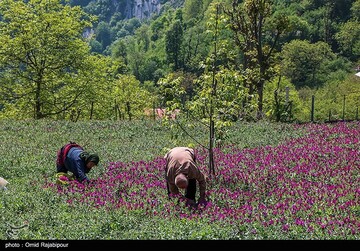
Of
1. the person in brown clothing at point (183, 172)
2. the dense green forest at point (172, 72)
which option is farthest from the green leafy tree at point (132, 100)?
the person in brown clothing at point (183, 172)

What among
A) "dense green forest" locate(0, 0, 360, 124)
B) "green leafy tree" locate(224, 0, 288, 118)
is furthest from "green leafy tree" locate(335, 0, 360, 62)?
"green leafy tree" locate(224, 0, 288, 118)

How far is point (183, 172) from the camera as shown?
966 centimetres

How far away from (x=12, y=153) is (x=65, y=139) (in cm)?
418

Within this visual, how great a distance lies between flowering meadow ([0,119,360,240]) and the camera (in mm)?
8062

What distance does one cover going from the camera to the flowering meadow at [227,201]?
8.06 metres

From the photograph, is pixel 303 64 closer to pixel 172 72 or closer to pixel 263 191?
pixel 172 72

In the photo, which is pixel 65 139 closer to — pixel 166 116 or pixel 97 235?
pixel 166 116

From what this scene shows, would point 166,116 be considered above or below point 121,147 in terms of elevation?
above

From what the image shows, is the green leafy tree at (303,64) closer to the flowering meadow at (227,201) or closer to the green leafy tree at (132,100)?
the green leafy tree at (132,100)

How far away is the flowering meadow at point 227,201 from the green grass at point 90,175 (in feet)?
0.10

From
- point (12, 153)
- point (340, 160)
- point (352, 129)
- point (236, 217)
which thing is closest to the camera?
point (236, 217)

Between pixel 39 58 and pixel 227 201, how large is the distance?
31.1 meters

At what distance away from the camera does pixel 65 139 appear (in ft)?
70.5

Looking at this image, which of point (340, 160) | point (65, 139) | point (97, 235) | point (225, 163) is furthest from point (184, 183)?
point (65, 139)
